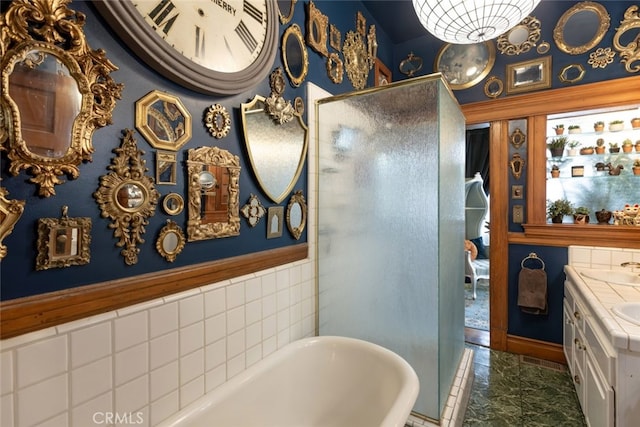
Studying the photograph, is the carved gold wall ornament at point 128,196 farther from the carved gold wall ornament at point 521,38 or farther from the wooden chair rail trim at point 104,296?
the carved gold wall ornament at point 521,38

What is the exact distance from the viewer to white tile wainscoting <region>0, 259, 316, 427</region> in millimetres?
764

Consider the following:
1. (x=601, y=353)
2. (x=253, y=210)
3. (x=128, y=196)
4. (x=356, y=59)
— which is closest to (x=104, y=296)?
(x=128, y=196)

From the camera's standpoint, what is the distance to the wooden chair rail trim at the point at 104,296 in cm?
75

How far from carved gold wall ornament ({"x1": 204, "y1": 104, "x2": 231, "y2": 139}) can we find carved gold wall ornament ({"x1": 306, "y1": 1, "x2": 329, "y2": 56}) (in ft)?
2.98

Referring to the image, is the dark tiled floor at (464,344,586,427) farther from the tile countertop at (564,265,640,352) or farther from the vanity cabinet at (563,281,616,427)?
the tile countertop at (564,265,640,352)

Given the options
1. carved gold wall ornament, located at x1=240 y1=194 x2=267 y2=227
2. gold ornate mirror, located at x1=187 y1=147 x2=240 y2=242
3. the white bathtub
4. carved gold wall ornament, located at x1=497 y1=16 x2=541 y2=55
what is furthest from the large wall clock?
carved gold wall ornament, located at x1=497 y1=16 x2=541 y2=55

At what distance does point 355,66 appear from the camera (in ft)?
7.75

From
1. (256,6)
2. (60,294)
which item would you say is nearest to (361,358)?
(60,294)

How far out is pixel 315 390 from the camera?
1536 mm

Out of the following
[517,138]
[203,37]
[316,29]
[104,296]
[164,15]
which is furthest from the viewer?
[517,138]

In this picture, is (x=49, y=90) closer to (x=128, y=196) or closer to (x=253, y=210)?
(x=128, y=196)

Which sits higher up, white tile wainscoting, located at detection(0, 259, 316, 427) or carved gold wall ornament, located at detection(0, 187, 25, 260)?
Answer: carved gold wall ornament, located at detection(0, 187, 25, 260)

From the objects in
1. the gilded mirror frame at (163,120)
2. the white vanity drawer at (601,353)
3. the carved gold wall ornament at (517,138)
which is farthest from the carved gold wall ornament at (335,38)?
the white vanity drawer at (601,353)

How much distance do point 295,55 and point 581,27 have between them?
2366mm
